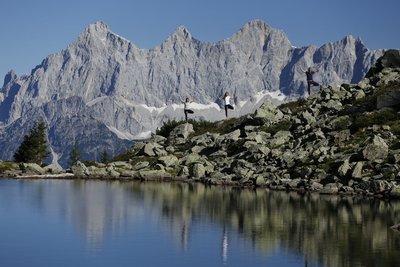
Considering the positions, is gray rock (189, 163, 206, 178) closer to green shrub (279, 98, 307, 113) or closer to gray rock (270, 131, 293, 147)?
gray rock (270, 131, 293, 147)

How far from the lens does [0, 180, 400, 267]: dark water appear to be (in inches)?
1420

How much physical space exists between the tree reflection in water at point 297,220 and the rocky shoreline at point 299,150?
6.65 m

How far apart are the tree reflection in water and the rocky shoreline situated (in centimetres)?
665

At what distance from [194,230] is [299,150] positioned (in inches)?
1937

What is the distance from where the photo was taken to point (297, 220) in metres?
52.1

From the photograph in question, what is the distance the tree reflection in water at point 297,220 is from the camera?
38312 mm

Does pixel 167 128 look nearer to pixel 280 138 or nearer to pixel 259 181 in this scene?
pixel 280 138

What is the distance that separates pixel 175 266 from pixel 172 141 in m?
91.9

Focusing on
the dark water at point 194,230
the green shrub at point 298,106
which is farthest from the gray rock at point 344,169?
the green shrub at point 298,106

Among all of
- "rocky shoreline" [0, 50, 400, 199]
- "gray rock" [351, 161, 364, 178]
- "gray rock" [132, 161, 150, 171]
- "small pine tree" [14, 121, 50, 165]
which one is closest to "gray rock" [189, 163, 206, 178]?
"rocky shoreline" [0, 50, 400, 199]

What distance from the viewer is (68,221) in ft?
166

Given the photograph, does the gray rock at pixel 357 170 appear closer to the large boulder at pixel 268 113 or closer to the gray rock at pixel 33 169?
the large boulder at pixel 268 113

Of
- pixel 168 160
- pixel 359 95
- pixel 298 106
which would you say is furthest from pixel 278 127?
pixel 298 106

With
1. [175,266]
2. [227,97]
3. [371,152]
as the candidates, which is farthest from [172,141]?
[175,266]
